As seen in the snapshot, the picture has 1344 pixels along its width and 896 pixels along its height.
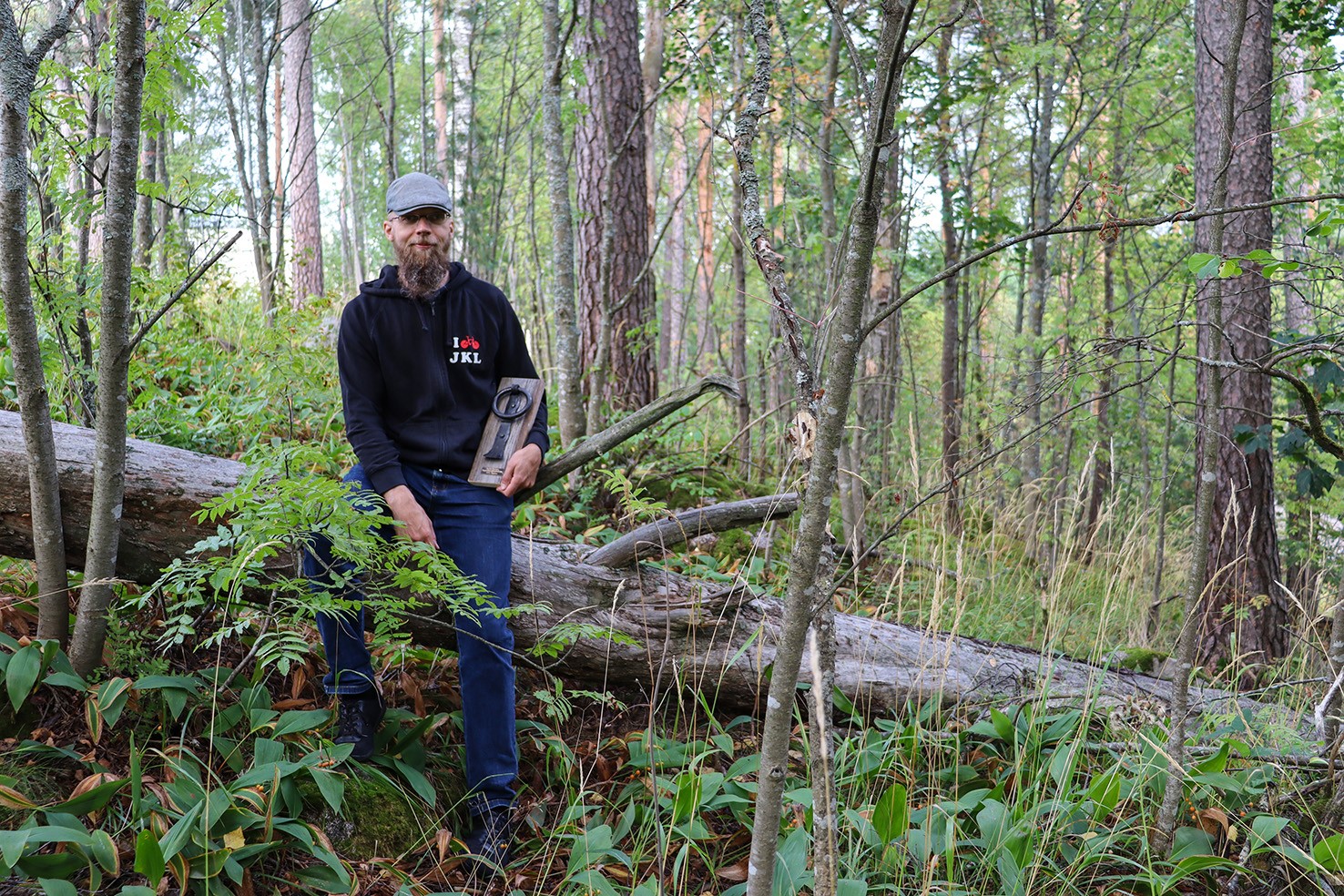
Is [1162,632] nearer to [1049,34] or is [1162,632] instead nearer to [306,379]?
[1049,34]

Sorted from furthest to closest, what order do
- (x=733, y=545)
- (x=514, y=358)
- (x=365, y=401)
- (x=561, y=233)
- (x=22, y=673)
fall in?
(x=733, y=545) → (x=561, y=233) → (x=514, y=358) → (x=365, y=401) → (x=22, y=673)

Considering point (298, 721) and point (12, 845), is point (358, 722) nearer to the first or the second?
point (298, 721)

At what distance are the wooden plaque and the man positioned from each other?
3 cm

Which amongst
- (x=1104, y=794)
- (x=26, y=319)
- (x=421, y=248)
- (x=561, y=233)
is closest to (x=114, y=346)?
(x=26, y=319)

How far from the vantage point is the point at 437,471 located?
110 inches

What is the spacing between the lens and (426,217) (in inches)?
113

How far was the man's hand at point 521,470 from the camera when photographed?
111 inches

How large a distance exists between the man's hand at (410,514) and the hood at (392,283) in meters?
0.68

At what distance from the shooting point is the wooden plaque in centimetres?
283

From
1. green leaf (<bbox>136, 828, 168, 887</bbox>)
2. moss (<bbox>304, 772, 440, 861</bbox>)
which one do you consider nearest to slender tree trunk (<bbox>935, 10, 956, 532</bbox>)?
moss (<bbox>304, 772, 440, 861</bbox>)

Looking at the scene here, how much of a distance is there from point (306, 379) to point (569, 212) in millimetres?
1516

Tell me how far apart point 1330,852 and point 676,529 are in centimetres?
204

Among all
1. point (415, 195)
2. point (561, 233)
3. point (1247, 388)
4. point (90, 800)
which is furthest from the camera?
point (1247, 388)

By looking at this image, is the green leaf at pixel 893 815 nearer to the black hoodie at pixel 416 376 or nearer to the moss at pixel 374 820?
the moss at pixel 374 820
